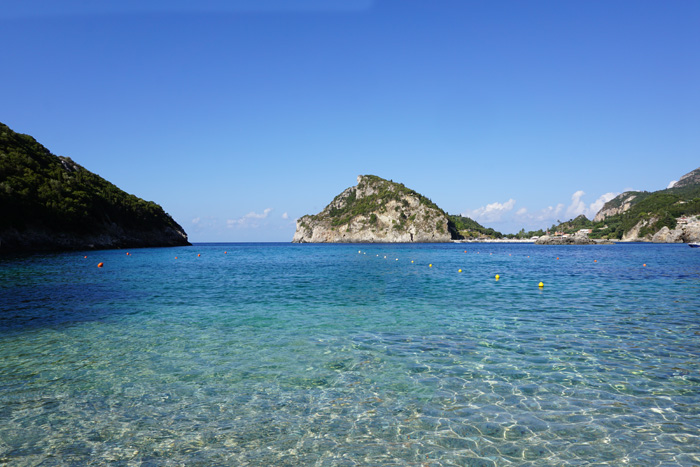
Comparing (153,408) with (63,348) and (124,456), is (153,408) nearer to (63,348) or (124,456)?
(124,456)

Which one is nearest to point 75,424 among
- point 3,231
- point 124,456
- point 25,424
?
point 25,424

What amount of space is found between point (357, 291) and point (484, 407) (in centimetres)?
2032

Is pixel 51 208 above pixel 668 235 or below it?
above

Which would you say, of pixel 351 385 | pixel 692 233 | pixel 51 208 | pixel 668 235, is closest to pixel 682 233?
pixel 692 233

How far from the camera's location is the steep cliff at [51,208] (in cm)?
7588

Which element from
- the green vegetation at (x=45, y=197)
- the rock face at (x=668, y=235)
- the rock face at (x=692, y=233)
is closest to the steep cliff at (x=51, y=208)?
the green vegetation at (x=45, y=197)

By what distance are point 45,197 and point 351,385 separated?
103 metres

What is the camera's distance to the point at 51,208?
85.4 meters

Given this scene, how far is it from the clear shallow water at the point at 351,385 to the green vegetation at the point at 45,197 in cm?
7453

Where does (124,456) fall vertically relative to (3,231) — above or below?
below

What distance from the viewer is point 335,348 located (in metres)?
13.5

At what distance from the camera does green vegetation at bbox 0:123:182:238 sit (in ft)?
253

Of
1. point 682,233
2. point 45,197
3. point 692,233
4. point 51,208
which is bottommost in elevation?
point 692,233

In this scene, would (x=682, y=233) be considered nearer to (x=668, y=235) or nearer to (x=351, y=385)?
(x=668, y=235)
